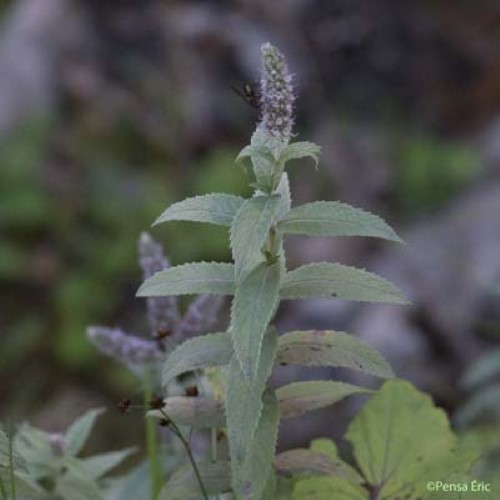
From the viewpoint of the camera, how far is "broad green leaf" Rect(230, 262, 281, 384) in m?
1.22

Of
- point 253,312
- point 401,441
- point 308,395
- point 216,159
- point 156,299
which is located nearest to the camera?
point 253,312

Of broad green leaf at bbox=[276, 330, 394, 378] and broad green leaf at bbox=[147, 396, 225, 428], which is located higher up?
broad green leaf at bbox=[276, 330, 394, 378]

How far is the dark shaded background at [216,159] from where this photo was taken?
5084mm

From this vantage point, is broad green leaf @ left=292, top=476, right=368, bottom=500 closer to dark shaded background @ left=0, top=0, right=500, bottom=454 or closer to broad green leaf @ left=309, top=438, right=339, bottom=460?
broad green leaf @ left=309, top=438, right=339, bottom=460

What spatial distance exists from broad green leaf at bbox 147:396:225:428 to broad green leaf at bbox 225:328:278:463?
159mm

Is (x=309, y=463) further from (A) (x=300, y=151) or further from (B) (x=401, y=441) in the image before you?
(A) (x=300, y=151)

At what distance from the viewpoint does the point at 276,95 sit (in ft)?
4.27

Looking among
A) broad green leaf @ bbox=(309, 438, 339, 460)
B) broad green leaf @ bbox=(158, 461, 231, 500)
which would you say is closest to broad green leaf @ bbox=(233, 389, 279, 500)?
broad green leaf @ bbox=(158, 461, 231, 500)

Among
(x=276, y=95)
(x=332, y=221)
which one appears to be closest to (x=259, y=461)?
(x=332, y=221)

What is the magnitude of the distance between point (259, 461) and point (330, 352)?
0.16 metres

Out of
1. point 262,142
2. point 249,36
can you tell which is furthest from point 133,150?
point 262,142

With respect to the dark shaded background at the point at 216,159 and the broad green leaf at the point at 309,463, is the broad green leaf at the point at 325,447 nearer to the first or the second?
the broad green leaf at the point at 309,463

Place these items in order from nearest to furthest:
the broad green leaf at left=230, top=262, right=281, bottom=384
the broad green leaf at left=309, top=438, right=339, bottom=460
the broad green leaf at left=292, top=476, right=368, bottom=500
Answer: the broad green leaf at left=230, top=262, right=281, bottom=384
the broad green leaf at left=292, top=476, right=368, bottom=500
the broad green leaf at left=309, top=438, right=339, bottom=460

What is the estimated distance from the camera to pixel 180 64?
23.0ft
